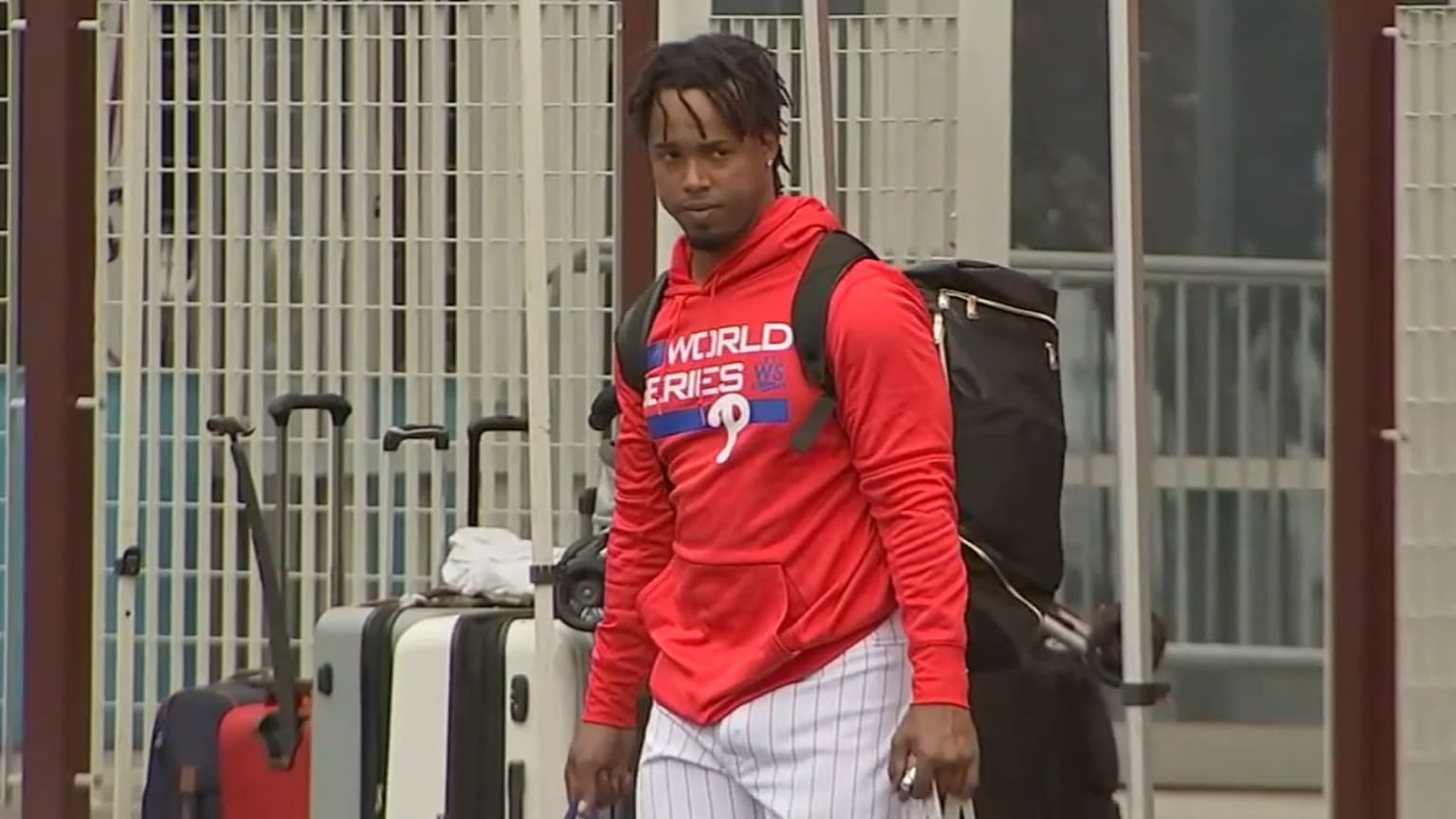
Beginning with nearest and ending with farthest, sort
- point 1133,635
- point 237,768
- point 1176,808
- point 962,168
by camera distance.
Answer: point 1133,635
point 237,768
point 962,168
point 1176,808

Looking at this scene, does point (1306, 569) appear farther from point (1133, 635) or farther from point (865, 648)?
point (865, 648)

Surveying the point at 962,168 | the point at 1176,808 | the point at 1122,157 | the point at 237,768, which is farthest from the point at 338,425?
the point at 1176,808

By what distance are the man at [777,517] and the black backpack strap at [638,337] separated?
5 cm

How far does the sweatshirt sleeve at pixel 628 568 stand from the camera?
10.7ft

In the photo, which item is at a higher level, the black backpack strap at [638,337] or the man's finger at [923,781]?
the black backpack strap at [638,337]

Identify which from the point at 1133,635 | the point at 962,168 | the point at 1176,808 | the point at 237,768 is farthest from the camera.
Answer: the point at 1176,808

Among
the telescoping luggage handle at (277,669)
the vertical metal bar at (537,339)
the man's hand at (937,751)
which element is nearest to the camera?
the man's hand at (937,751)

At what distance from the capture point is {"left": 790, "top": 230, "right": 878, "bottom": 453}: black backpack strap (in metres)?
2.95

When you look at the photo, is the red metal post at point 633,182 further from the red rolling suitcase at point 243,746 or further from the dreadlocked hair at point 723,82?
the dreadlocked hair at point 723,82

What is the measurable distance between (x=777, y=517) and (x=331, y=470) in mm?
2286

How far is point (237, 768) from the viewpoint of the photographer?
454 cm

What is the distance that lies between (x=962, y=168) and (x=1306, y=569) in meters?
1.32

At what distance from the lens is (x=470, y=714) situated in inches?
164

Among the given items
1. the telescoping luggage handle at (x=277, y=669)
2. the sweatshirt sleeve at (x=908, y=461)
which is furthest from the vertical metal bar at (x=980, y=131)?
the sweatshirt sleeve at (x=908, y=461)
